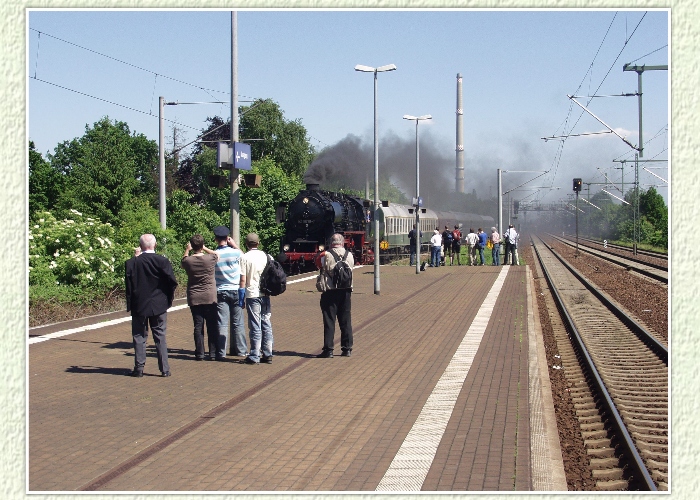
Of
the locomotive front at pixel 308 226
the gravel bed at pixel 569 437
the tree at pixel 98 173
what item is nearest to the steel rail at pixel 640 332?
the gravel bed at pixel 569 437

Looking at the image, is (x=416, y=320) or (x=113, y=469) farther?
(x=416, y=320)

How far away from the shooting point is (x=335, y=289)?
36.4 feet

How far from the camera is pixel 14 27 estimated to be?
3.80 m

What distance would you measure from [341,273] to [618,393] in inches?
146

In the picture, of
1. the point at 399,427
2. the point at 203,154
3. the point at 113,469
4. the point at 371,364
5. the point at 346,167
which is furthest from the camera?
the point at 203,154

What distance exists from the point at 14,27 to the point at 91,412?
4821 millimetres

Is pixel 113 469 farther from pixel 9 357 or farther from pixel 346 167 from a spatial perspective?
pixel 346 167

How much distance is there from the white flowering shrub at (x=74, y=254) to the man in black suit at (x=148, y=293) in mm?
8979

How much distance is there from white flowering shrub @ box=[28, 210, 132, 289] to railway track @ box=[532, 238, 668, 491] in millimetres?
9703

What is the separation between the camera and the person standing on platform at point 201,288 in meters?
10.7

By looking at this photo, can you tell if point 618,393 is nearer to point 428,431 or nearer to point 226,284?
point 428,431

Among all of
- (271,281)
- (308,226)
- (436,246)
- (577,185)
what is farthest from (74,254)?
(577,185)

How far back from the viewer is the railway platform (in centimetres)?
574

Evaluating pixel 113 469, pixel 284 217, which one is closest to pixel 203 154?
pixel 284 217
